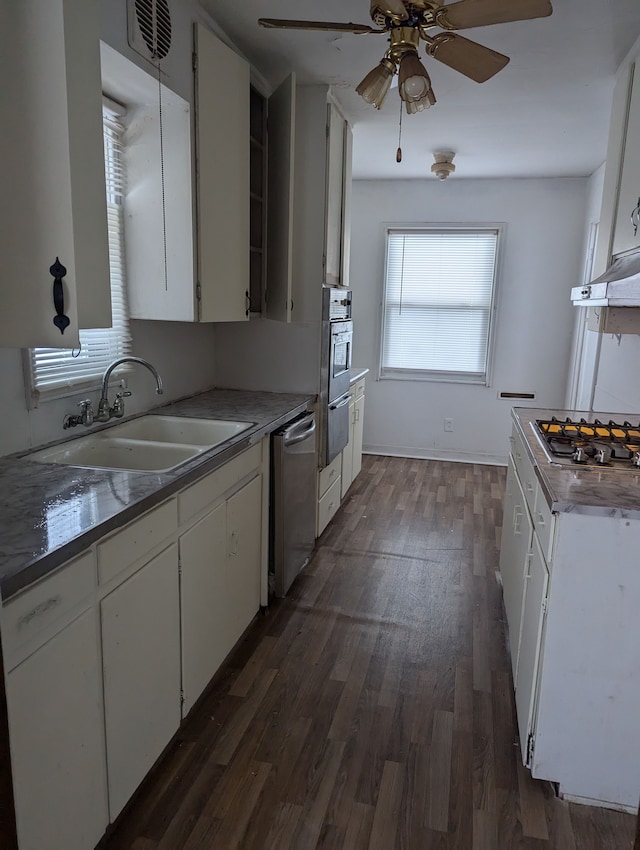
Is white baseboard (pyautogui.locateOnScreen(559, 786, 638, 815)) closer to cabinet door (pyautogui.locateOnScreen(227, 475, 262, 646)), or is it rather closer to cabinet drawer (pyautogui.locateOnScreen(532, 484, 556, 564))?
cabinet drawer (pyautogui.locateOnScreen(532, 484, 556, 564))

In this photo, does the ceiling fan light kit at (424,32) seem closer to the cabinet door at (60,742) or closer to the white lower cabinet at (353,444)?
the cabinet door at (60,742)

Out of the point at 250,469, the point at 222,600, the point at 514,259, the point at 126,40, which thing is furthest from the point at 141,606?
the point at 514,259

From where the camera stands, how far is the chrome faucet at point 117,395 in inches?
81.9

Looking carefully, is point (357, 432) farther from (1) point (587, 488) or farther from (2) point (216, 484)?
(1) point (587, 488)

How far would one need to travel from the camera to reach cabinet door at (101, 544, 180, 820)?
4.65 feet

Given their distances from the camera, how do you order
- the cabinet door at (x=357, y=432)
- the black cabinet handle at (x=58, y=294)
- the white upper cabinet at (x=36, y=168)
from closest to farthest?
the white upper cabinet at (x=36, y=168)
the black cabinet handle at (x=58, y=294)
the cabinet door at (x=357, y=432)

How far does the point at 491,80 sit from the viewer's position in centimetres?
287

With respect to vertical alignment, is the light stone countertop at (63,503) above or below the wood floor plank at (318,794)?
above

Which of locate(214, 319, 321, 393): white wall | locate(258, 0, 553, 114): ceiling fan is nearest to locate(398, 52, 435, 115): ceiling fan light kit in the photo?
locate(258, 0, 553, 114): ceiling fan

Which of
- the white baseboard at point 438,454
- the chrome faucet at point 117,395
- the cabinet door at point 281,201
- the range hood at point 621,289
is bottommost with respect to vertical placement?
the white baseboard at point 438,454

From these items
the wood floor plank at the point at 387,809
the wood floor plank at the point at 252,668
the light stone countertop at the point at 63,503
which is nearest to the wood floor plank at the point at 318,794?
the wood floor plank at the point at 387,809

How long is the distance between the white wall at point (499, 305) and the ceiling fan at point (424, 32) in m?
3.37

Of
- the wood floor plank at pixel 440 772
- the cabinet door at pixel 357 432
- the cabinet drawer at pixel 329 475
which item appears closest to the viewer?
the wood floor plank at pixel 440 772

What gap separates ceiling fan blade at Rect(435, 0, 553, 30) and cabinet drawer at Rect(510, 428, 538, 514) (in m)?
1.38
